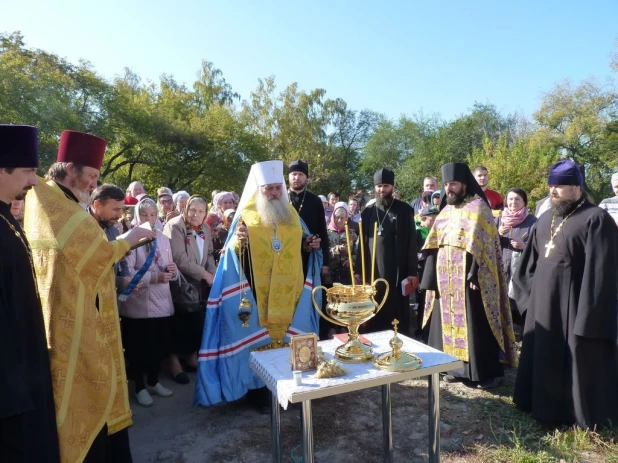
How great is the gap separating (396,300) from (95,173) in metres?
3.57

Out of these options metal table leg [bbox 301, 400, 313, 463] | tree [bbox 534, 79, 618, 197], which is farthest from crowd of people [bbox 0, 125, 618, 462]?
tree [bbox 534, 79, 618, 197]

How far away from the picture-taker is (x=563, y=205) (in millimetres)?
3453

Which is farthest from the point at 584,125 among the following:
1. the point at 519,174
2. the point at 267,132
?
the point at 267,132

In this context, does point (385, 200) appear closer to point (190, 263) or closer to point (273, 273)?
point (273, 273)

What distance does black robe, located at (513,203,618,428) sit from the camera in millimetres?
3148

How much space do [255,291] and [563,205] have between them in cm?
252

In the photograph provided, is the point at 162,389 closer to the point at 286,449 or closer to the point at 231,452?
the point at 231,452

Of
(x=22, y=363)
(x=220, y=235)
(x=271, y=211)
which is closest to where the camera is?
(x=22, y=363)

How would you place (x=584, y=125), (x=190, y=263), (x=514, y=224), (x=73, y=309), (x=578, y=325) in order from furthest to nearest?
1. (x=584, y=125)
2. (x=514, y=224)
3. (x=190, y=263)
4. (x=578, y=325)
5. (x=73, y=309)

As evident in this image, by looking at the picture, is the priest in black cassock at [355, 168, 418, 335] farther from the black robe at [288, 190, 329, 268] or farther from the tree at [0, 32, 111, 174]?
the tree at [0, 32, 111, 174]

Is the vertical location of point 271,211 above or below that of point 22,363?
above

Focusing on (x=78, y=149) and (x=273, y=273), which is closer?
(x=78, y=149)

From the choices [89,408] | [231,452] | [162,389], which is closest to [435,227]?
[231,452]

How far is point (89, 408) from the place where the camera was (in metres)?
2.32
